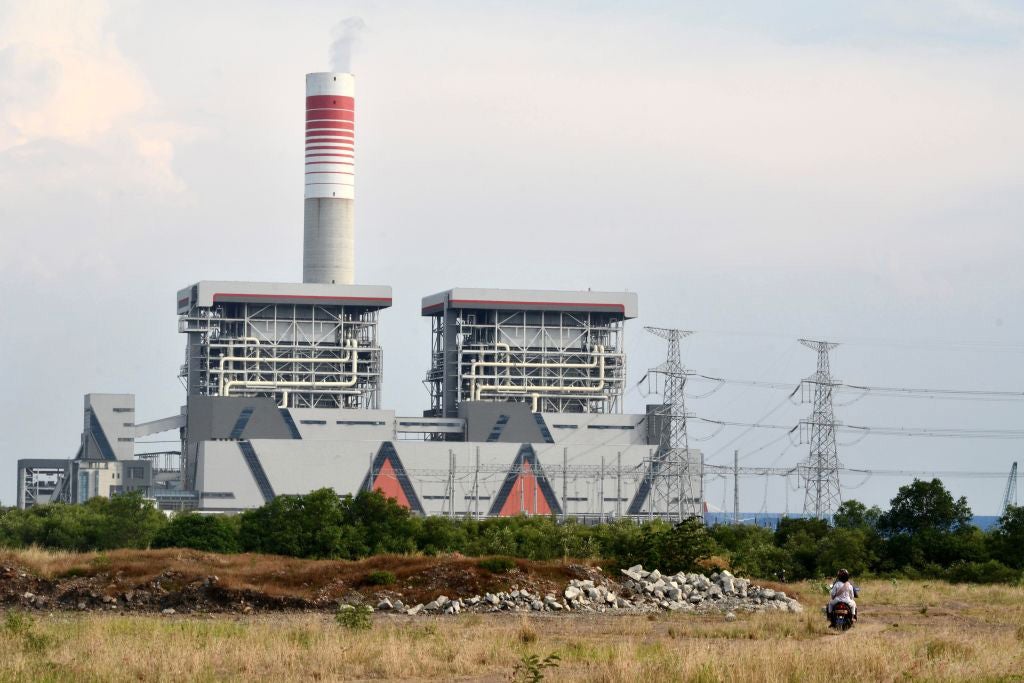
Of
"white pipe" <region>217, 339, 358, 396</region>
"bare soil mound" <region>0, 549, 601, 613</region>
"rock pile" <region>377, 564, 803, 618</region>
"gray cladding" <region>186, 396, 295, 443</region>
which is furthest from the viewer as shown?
"white pipe" <region>217, 339, 358, 396</region>

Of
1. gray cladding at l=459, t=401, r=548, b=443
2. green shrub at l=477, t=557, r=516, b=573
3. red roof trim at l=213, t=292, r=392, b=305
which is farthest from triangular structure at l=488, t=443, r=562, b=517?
green shrub at l=477, t=557, r=516, b=573

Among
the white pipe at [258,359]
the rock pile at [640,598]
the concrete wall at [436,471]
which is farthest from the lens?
the white pipe at [258,359]

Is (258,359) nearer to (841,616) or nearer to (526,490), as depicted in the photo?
(526,490)

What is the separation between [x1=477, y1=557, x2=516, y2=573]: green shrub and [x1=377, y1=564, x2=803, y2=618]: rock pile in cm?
160

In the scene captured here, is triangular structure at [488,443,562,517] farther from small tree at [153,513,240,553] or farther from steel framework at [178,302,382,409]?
small tree at [153,513,240,553]

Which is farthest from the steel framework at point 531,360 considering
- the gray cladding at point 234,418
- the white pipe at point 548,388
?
the gray cladding at point 234,418

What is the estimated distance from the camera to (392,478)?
118 meters

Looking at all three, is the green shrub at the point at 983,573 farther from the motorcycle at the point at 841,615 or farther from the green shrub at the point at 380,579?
the green shrub at the point at 380,579

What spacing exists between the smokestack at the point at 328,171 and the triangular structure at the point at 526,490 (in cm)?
1955

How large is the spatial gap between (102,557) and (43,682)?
77.1ft

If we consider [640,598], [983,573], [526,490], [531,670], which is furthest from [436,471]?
[531,670]

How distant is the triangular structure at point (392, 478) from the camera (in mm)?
117812

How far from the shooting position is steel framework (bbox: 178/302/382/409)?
12088cm

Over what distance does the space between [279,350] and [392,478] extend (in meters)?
13.9
